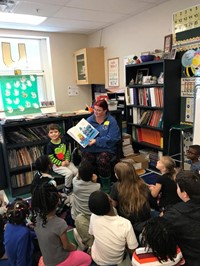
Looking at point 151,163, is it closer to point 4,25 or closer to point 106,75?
point 106,75

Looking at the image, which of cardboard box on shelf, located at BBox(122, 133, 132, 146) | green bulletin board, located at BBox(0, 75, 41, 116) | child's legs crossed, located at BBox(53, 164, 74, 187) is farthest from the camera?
green bulletin board, located at BBox(0, 75, 41, 116)

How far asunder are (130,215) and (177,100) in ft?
6.80

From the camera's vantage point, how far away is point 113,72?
4.52 metres

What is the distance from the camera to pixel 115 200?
1.82 meters

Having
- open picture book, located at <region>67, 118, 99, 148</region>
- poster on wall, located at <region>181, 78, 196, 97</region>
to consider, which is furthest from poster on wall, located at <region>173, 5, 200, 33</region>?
open picture book, located at <region>67, 118, 99, 148</region>

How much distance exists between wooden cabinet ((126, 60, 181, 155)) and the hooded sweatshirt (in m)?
2.05

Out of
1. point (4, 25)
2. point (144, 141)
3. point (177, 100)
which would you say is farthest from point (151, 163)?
point (4, 25)

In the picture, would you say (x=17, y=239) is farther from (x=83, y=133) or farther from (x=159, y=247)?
(x=83, y=133)

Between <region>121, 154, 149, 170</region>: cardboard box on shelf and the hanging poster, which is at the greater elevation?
the hanging poster

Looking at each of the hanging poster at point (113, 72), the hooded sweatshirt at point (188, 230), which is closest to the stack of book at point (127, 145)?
the hanging poster at point (113, 72)

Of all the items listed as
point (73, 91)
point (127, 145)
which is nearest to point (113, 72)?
point (73, 91)

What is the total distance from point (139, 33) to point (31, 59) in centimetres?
244

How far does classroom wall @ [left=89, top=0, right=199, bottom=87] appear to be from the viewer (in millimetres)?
3216

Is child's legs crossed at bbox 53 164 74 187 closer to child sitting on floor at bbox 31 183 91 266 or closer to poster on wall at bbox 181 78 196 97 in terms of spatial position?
child sitting on floor at bbox 31 183 91 266
